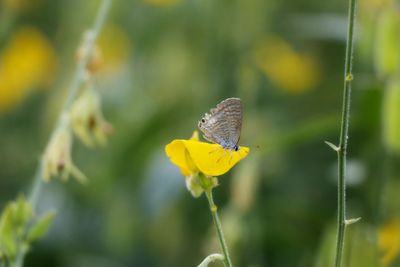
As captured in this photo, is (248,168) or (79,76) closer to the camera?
(79,76)

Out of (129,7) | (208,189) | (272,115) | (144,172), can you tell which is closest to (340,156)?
(208,189)

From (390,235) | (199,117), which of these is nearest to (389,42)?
(390,235)

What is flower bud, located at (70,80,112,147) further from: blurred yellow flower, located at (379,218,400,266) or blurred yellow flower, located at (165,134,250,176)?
blurred yellow flower, located at (379,218,400,266)

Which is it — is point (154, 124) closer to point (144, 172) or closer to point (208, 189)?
point (144, 172)

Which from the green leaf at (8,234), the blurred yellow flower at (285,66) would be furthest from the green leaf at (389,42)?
the blurred yellow flower at (285,66)

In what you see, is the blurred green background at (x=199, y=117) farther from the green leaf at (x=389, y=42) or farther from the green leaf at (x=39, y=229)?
the green leaf at (x=39, y=229)

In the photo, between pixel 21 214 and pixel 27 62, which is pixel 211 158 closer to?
pixel 21 214
